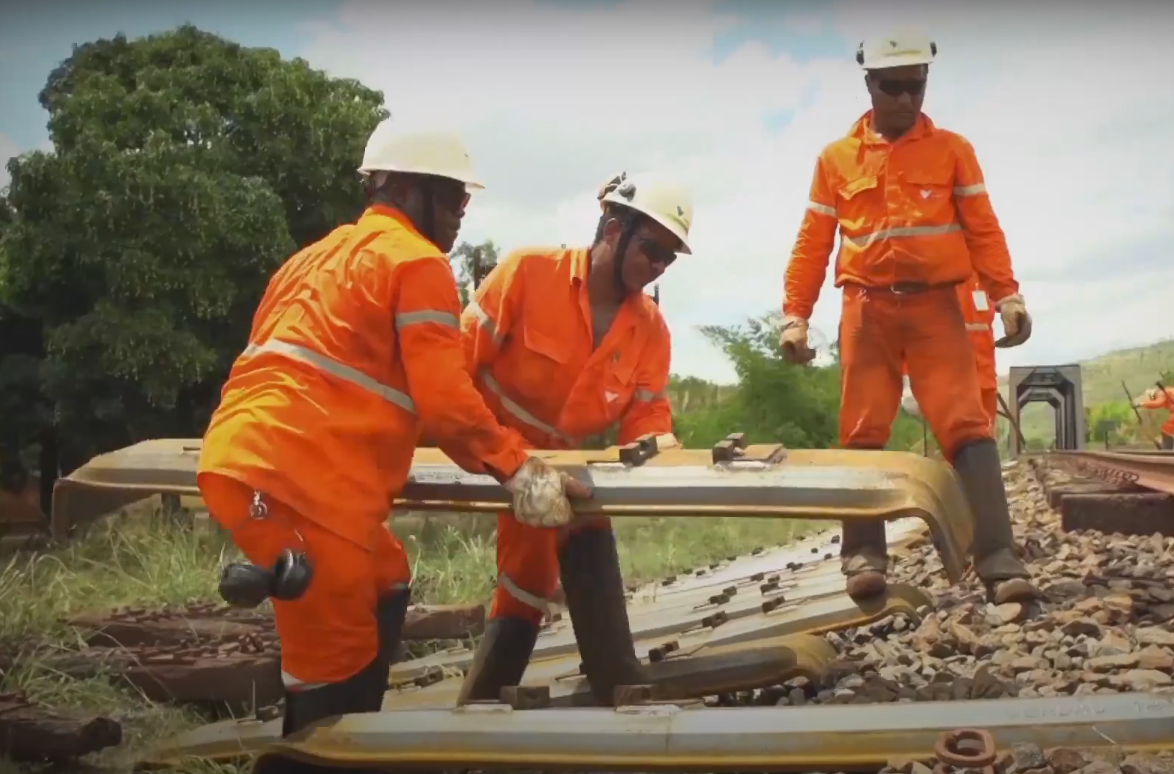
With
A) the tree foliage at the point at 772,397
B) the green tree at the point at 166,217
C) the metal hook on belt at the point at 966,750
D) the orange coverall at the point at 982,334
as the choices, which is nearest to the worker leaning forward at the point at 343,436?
the metal hook on belt at the point at 966,750

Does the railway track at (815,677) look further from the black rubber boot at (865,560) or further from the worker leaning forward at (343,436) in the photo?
the worker leaning forward at (343,436)

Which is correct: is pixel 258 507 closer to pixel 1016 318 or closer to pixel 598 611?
pixel 598 611

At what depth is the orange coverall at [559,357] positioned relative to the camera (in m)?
3.53

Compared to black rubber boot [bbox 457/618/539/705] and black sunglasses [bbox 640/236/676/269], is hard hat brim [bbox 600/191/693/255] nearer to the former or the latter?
black sunglasses [bbox 640/236/676/269]

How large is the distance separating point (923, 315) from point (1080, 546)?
195 cm

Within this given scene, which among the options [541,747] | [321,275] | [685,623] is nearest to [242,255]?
[685,623]

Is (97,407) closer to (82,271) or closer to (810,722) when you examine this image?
(82,271)

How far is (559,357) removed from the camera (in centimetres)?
354

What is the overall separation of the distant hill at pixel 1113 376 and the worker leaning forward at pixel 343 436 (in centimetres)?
383

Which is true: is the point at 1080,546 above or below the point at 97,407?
below

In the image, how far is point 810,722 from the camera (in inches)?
97.9

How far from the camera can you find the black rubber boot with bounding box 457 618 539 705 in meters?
3.77

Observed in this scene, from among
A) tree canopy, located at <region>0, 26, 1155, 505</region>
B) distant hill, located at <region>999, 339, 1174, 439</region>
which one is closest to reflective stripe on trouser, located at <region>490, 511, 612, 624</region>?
tree canopy, located at <region>0, 26, 1155, 505</region>

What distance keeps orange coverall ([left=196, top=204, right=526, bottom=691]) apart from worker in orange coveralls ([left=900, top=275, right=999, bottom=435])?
7.36 ft
